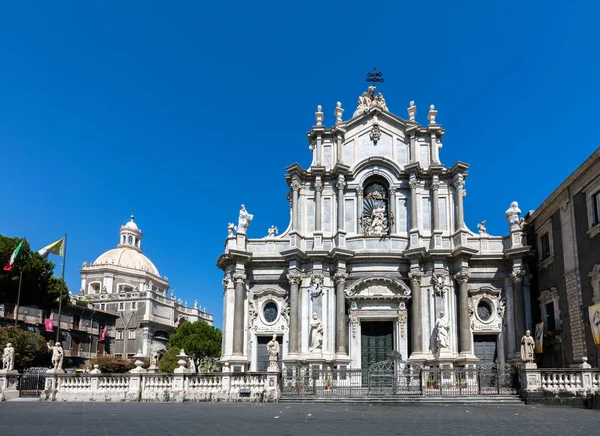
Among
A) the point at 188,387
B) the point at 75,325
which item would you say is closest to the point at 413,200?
the point at 188,387

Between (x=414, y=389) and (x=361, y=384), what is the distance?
93.2 inches

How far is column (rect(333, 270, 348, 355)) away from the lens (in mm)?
29125

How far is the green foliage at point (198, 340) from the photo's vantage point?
63.9 metres

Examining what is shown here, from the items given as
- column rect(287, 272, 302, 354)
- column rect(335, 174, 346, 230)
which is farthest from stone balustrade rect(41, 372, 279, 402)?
column rect(335, 174, 346, 230)

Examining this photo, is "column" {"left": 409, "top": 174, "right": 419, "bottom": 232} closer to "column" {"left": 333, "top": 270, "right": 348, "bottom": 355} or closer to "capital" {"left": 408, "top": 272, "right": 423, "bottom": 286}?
"capital" {"left": 408, "top": 272, "right": 423, "bottom": 286}

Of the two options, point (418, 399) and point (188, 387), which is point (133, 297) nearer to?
point (188, 387)

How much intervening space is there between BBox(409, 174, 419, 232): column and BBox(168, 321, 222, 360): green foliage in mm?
38591

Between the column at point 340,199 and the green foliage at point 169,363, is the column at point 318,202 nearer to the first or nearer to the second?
the column at point 340,199

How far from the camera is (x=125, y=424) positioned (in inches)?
513

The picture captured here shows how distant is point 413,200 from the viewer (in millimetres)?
31094

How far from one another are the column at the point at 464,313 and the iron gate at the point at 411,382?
2511 mm

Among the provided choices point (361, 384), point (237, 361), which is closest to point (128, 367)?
point (237, 361)

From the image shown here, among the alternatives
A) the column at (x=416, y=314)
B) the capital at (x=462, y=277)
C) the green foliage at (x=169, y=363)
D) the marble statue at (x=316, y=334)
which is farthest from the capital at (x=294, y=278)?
A: the green foliage at (x=169, y=363)

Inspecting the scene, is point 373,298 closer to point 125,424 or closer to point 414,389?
point 414,389
